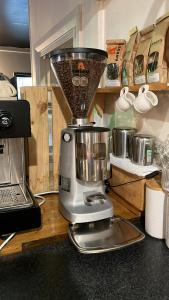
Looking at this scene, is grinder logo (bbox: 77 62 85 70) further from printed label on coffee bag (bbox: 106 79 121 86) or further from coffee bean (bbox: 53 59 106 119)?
printed label on coffee bag (bbox: 106 79 121 86)

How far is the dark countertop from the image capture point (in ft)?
1.65

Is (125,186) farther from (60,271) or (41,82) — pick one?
(41,82)

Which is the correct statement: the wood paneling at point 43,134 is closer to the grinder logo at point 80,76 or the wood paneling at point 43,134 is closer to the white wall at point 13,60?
the grinder logo at point 80,76

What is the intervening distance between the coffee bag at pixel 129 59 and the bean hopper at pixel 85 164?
129 mm

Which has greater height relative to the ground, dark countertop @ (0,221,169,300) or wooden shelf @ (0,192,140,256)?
wooden shelf @ (0,192,140,256)

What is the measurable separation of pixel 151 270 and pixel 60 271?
0.21 metres

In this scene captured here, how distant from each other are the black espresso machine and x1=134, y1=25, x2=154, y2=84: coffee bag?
0.36 m

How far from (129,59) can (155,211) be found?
486 millimetres

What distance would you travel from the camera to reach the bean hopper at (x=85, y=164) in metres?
0.67

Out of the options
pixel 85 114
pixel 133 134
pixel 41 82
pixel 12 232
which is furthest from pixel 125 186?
pixel 41 82

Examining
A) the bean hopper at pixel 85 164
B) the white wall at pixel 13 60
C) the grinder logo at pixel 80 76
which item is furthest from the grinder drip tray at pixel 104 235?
the white wall at pixel 13 60

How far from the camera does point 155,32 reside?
719 millimetres

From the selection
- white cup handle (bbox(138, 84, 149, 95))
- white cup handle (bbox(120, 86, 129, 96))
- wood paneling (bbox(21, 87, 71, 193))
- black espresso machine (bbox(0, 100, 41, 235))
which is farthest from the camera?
wood paneling (bbox(21, 87, 71, 193))

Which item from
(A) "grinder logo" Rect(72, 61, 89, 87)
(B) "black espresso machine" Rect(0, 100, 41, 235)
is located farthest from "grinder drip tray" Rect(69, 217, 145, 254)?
(A) "grinder logo" Rect(72, 61, 89, 87)
